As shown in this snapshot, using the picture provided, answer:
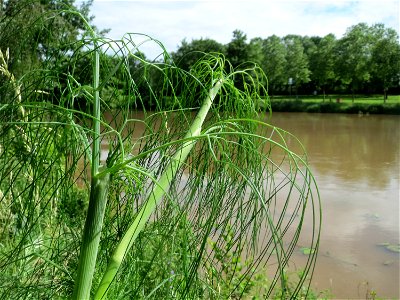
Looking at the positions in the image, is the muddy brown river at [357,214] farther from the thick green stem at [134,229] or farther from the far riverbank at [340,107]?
the far riverbank at [340,107]

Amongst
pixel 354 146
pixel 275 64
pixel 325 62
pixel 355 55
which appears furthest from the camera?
pixel 275 64

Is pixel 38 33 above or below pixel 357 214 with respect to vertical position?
above

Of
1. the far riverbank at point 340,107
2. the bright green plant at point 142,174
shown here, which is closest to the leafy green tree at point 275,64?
the far riverbank at point 340,107

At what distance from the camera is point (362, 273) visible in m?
5.33

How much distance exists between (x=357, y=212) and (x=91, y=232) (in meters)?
7.65

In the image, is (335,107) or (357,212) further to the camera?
(335,107)

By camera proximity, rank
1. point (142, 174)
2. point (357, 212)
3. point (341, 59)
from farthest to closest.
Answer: point (341, 59), point (357, 212), point (142, 174)

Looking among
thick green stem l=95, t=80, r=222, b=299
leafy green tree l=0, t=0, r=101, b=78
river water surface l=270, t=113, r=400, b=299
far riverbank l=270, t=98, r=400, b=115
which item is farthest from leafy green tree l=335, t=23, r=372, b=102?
thick green stem l=95, t=80, r=222, b=299


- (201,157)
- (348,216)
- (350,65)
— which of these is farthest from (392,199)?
(350,65)

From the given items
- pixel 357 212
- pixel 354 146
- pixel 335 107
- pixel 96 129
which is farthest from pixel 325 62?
pixel 96 129

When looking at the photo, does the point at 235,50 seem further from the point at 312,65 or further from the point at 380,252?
the point at 380,252

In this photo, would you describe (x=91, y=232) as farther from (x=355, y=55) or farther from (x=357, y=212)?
(x=355, y=55)

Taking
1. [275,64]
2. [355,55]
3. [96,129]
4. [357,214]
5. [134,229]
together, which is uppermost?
[355,55]

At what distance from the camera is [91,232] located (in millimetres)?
557
